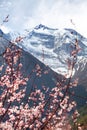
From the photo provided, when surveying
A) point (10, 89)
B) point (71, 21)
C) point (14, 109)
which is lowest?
point (14, 109)

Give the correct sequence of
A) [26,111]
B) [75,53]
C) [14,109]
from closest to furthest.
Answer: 1. [75,53]
2. [14,109]
3. [26,111]

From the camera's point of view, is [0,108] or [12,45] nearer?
[12,45]

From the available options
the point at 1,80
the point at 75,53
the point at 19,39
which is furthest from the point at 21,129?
the point at 75,53

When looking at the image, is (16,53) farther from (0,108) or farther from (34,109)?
(34,109)

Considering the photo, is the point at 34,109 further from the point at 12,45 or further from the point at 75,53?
the point at 75,53

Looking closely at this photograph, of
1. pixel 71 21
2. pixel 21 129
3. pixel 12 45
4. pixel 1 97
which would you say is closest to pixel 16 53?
pixel 12 45

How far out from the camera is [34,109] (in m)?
12.7

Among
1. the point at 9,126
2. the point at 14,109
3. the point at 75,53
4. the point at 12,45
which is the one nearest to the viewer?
the point at 75,53

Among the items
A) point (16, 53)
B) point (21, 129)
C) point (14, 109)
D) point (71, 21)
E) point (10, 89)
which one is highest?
point (71, 21)

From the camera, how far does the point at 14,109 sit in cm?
1122

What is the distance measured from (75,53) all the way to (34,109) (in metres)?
4.95

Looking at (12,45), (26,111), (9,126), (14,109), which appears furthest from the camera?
(26,111)

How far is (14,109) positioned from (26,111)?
1.72m

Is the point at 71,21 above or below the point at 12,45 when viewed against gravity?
above
